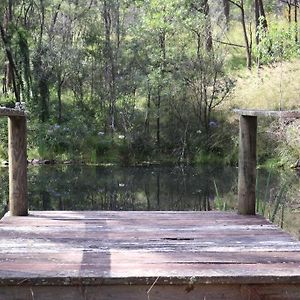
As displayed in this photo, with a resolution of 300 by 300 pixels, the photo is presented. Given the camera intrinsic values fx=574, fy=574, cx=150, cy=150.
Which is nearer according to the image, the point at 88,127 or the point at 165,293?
the point at 165,293

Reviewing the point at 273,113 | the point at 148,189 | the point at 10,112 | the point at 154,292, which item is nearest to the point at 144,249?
the point at 154,292

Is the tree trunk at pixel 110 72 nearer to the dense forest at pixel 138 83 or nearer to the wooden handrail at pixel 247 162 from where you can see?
the dense forest at pixel 138 83

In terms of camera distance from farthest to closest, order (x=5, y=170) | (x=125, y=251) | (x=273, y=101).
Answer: (x=273, y=101), (x=5, y=170), (x=125, y=251)

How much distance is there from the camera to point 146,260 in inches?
92.4

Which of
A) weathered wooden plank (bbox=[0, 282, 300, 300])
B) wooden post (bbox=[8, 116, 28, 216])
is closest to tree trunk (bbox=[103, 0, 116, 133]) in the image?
wooden post (bbox=[8, 116, 28, 216])

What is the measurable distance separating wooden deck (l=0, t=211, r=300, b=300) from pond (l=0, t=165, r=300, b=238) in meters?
2.99

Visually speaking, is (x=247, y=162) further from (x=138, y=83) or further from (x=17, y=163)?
(x=138, y=83)

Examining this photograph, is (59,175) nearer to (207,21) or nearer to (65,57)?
(65,57)

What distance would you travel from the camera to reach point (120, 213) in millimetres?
3621

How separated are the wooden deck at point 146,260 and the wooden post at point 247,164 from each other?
25 centimetres

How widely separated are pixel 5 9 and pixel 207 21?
18.6 feet

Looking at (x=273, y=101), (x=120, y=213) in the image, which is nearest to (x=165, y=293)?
(x=120, y=213)

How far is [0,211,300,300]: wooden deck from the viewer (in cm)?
208

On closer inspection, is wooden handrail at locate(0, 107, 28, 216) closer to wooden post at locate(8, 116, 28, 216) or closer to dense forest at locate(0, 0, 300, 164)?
wooden post at locate(8, 116, 28, 216)
